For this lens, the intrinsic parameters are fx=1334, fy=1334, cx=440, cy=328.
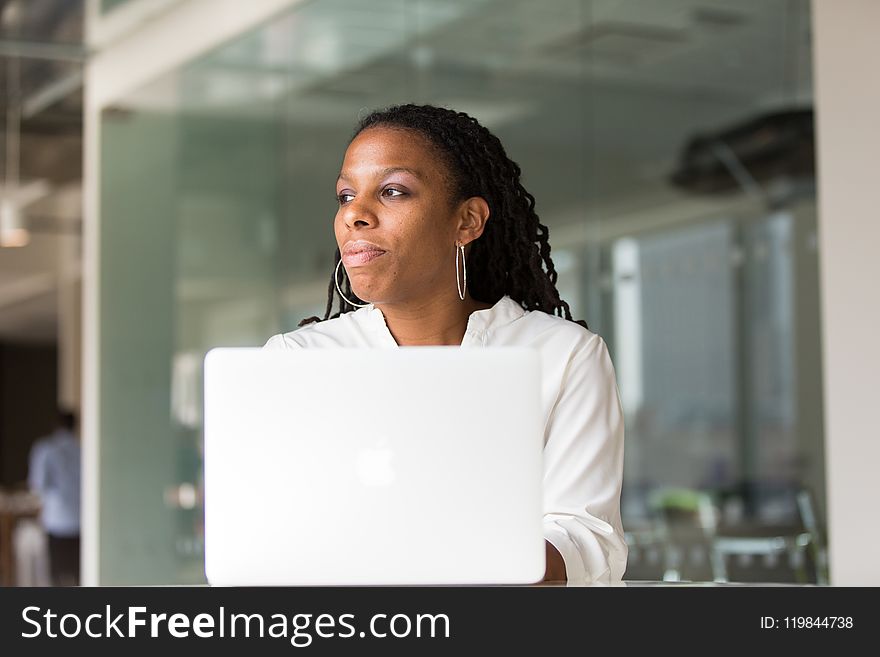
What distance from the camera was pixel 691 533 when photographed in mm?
7137

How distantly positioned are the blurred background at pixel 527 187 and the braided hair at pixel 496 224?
2.98 meters

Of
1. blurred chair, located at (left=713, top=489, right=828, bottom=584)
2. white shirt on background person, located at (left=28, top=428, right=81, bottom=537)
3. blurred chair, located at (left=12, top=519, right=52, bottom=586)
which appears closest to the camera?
blurred chair, located at (left=713, top=489, right=828, bottom=584)

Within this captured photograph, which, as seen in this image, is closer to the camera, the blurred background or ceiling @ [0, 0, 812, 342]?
ceiling @ [0, 0, 812, 342]

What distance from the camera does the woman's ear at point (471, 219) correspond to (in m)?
1.99

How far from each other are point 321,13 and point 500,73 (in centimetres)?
82

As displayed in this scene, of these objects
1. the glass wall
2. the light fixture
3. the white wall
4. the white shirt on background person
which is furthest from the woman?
the light fixture

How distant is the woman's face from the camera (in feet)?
5.82

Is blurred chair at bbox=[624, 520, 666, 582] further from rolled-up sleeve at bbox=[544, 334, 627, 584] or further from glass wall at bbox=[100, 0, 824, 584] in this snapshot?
rolled-up sleeve at bbox=[544, 334, 627, 584]

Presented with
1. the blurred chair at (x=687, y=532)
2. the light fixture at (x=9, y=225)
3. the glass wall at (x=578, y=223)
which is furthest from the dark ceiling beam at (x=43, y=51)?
the blurred chair at (x=687, y=532)

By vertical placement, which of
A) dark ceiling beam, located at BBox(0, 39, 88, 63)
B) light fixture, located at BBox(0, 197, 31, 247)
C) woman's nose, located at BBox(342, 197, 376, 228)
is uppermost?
dark ceiling beam, located at BBox(0, 39, 88, 63)

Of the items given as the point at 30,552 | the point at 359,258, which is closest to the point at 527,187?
the point at 359,258

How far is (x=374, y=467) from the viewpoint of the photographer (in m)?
1.26

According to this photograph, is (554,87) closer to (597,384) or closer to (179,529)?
(179,529)

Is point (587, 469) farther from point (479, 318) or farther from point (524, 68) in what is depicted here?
point (524, 68)
